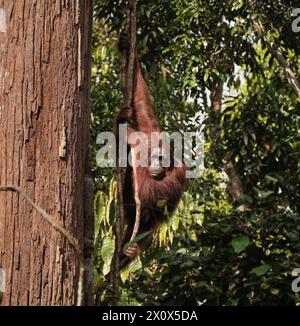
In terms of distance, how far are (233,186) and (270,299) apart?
2.56 m

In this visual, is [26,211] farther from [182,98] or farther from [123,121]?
[182,98]

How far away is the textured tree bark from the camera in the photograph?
2.15 meters

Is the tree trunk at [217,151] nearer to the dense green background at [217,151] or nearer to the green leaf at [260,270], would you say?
the dense green background at [217,151]

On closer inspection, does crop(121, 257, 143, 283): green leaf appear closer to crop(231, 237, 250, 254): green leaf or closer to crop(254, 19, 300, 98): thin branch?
crop(231, 237, 250, 254): green leaf

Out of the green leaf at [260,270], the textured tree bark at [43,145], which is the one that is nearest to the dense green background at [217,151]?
the green leaf at [260,270]

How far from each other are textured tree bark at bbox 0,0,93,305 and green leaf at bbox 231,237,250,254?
1941 millimetres

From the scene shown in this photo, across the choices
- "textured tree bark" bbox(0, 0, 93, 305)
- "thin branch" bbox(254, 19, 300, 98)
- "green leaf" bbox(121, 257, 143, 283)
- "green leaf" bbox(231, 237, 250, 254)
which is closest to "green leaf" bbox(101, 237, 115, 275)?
"green leaf" bbox(121, 257, 143, 283)

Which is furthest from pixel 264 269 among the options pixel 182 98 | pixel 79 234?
pixel 182 98

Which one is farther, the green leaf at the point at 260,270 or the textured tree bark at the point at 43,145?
the green leaf at the point at 260,270

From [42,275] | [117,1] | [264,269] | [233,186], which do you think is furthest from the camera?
[233,186]

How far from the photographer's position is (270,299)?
427 cm

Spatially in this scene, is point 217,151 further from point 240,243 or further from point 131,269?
point 131,269

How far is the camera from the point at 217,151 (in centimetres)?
631

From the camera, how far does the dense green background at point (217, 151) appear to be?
4.38m
